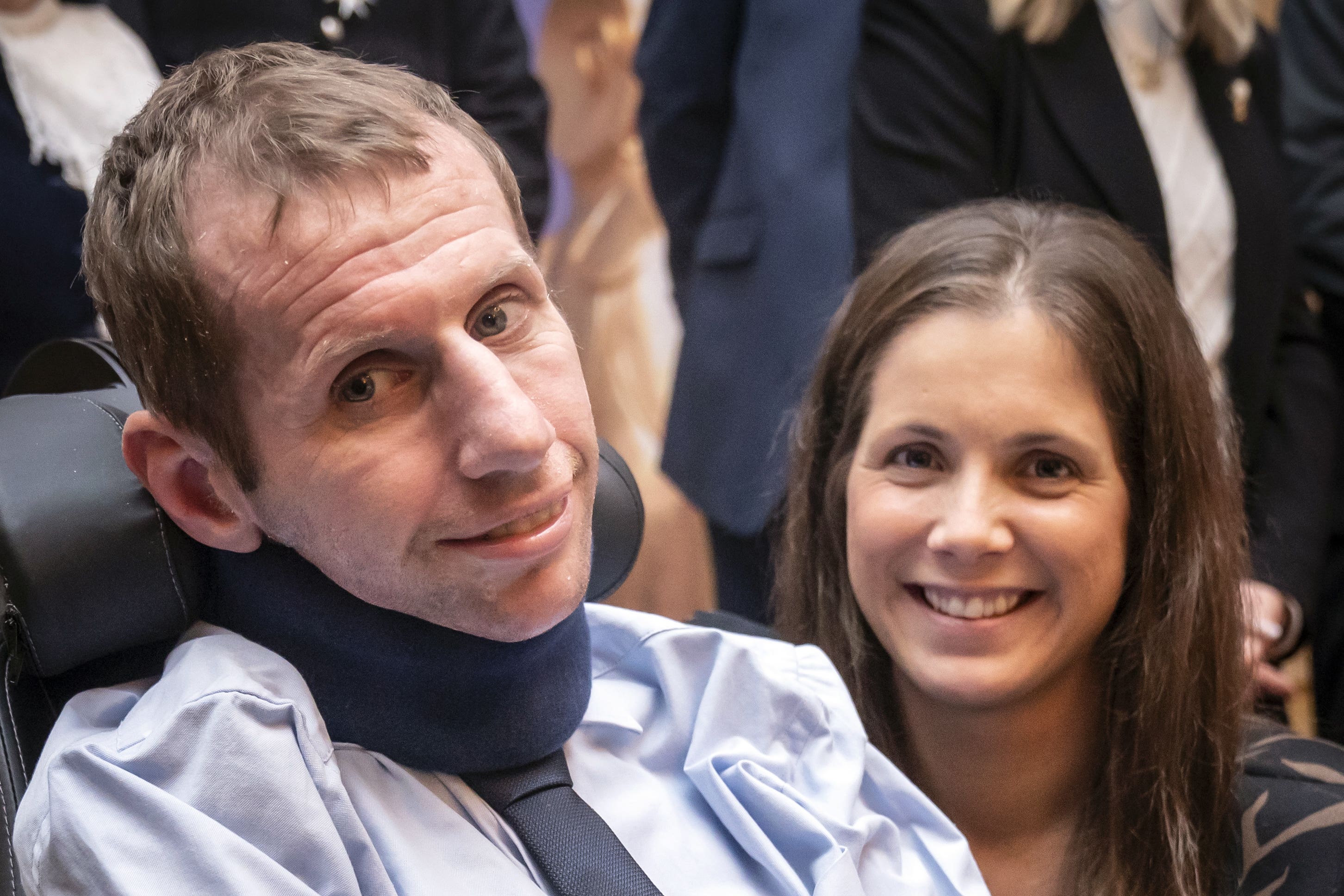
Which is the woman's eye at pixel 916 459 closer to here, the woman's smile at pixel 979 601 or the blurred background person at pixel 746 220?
the woman's smile at pixel 979 601

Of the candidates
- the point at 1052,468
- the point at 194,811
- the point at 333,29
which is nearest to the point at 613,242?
the point at 333,29

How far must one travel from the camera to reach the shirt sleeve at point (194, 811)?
95 cm

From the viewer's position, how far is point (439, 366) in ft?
3.39

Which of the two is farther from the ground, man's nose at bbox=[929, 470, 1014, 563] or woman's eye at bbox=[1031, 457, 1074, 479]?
woman's eye at bbox=[1031, 457, 1074, 479]

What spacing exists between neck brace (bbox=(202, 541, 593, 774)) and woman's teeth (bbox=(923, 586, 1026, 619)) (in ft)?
1.64

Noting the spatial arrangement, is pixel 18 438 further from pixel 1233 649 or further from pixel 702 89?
pixel 702 89

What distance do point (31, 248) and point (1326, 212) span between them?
2029 millimetres

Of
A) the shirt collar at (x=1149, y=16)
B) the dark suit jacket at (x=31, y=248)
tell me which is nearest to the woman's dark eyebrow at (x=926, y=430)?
the shirt collar at (x=1149, y=16)

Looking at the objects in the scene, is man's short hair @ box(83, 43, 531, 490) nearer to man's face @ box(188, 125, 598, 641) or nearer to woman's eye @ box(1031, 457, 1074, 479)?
man's face @ box(188, 125, 598, 641)

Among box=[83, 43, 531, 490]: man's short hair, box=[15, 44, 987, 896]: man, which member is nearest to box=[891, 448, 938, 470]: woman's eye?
box=[15, 44, 987, 896]: man

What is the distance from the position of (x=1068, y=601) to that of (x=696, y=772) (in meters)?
0.46

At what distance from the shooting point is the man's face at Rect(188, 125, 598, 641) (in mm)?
1006

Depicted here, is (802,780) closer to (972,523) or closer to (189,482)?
(972,523)

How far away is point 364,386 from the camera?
1.03 meters
